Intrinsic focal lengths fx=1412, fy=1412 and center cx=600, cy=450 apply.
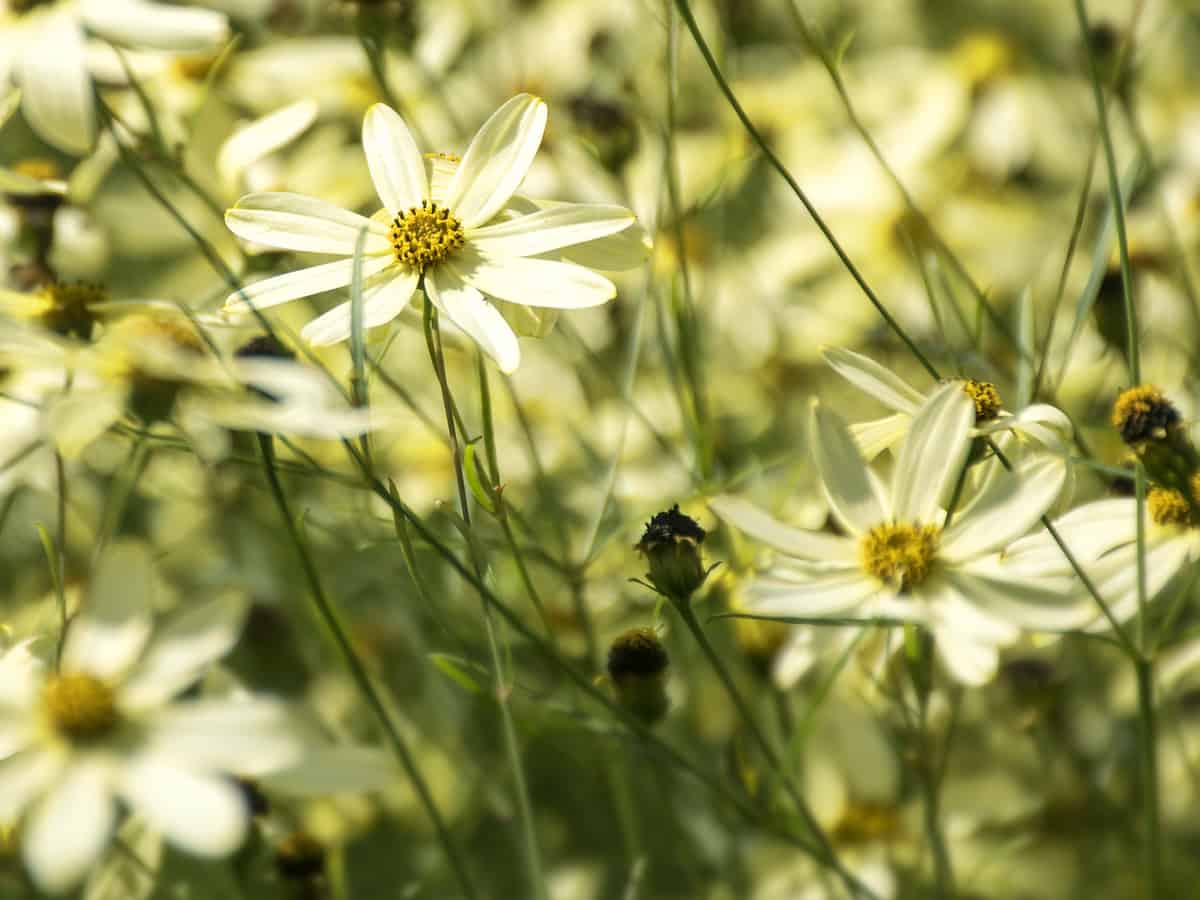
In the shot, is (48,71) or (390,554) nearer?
(48,71)

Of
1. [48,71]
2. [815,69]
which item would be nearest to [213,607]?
[48,71]

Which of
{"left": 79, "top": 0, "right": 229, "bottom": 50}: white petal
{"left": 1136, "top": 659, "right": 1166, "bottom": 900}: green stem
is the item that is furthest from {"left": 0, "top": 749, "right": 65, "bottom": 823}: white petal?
{"left": 1136, "top": 659, "right": 1166, "bottom": 900}: green stem

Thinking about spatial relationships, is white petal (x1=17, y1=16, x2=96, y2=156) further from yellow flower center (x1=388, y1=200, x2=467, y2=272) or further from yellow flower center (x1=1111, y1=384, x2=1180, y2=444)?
yellow flower center (x1=1111, y1=384, x2=1180, y2=444)


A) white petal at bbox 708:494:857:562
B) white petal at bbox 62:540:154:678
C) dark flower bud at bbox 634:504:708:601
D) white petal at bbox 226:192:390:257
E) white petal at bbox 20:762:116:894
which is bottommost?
white petal at bbox 20:762:116:894

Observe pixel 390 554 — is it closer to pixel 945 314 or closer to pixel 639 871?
pixel 639 871

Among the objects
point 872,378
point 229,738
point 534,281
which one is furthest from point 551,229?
point 229,738

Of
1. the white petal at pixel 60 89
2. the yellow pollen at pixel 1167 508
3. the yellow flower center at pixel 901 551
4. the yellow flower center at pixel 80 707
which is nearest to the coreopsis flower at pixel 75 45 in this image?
the white petal at pixel 60 89

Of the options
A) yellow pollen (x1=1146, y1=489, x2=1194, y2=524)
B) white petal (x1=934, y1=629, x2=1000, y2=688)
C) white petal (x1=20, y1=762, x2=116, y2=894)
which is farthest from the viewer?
yellow pollen (x1=1146, y1=489, x2=1194, y2=524)
